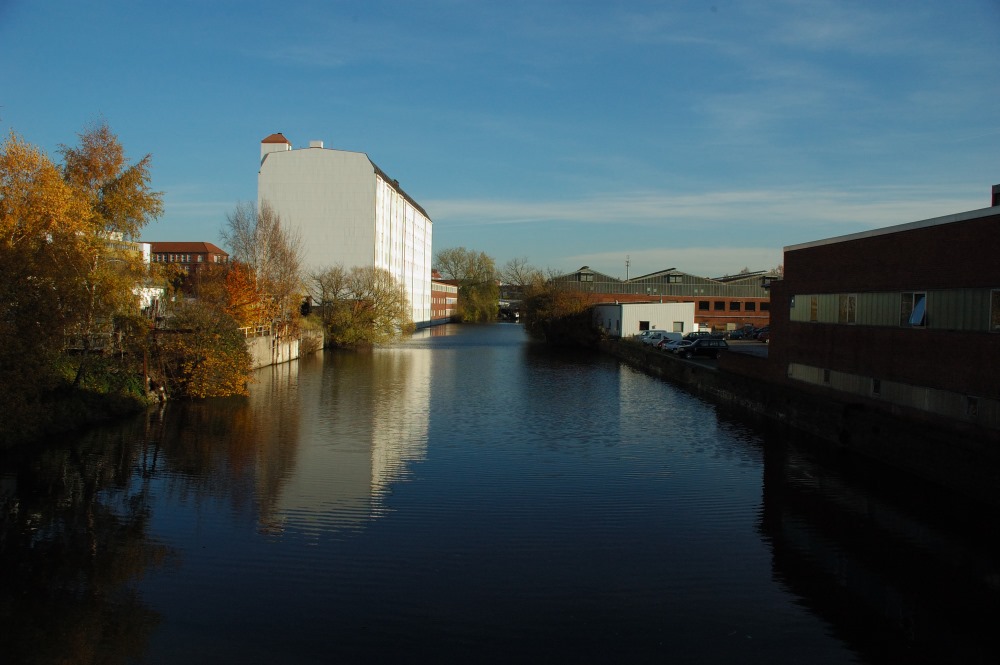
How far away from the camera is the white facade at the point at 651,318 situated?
5534 centimetres

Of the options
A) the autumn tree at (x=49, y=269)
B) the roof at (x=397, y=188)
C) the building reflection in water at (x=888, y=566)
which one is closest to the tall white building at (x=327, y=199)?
the roof at (x=397, y=188)

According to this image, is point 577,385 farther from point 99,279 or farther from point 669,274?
point 669,274

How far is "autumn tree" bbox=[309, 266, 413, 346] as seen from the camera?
50.2 metres

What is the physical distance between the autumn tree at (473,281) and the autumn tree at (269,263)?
66635 mm

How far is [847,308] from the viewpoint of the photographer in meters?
20.5

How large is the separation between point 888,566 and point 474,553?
5671 mm

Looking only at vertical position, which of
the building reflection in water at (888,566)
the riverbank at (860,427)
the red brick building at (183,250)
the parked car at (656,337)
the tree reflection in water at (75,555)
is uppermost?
the red brick building at (183,250)

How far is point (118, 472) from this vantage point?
15.0m

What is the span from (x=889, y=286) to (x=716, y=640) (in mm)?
13171

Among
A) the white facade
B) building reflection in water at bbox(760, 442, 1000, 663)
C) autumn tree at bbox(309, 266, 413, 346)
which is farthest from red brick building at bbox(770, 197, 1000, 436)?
autumn tree at bbox(309, 266, 413, 346)

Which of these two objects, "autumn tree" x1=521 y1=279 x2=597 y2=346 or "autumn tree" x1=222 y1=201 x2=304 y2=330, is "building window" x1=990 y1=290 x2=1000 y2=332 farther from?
"autumn tree" x1=521 y1=279 x2=597 y2=346

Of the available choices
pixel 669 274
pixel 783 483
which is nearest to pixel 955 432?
pixel 783 483

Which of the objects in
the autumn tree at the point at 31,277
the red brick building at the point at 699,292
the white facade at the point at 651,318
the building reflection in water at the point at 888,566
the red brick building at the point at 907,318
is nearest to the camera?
the building reflection in water at the point at 888,566

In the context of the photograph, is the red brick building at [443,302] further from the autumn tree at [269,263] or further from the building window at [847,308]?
the building window at [847,308]
